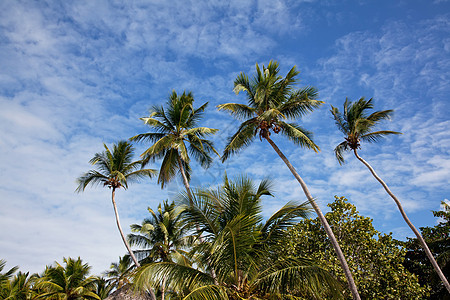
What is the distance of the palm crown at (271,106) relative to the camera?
16672 mm

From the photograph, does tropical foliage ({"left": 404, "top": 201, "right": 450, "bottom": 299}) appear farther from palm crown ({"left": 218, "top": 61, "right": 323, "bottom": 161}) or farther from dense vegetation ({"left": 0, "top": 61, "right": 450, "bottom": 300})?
palm crown ({"left": 218, "top": 61, "right": 323, "bottom": 161})

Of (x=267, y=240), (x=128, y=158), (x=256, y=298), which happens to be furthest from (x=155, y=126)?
(x=256, y=298)

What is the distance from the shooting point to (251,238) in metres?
8.96

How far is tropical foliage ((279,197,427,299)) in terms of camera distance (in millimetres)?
16594

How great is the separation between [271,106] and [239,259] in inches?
387

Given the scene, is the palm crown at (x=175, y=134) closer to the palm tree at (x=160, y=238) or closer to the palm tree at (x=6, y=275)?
the palm tree at (x=160, y=238)

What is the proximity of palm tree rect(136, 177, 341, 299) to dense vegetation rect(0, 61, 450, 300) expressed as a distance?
29 mm

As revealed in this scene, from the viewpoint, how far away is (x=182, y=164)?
70.0 ft

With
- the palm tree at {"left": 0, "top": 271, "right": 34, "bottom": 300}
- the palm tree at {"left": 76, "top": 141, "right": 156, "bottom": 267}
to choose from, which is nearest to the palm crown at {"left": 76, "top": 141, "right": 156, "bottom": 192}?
the palm tree at {"left": 76, "top": 141, "right": 156, "bottom": 267}

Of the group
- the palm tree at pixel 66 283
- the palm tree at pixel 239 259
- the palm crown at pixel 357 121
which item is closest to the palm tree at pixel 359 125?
the palm crown at pixel 357 121

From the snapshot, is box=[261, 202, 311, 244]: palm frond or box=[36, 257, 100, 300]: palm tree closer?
box=[261, 202, 311, 244]: palm frond

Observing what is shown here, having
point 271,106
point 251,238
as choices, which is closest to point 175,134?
point 271,106

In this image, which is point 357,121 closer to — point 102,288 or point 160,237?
point 160,237

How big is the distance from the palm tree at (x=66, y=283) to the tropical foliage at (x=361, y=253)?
16383 millimetres
